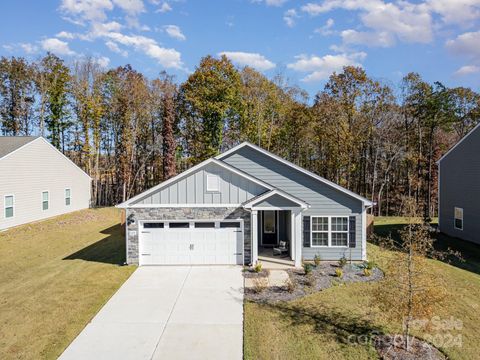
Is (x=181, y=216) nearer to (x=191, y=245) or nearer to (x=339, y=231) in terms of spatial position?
(x=191, y=245)

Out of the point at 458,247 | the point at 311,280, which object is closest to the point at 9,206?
the point at 311,280

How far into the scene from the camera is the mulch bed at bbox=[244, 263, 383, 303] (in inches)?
399

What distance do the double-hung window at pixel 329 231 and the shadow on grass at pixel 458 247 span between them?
2.29 meters

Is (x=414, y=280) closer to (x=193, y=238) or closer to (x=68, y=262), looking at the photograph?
(x=193, y=238)

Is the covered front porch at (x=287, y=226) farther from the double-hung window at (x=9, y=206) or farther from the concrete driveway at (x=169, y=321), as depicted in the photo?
the double-hung window at (x=9, y=206)

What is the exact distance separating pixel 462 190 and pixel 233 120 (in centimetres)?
2026

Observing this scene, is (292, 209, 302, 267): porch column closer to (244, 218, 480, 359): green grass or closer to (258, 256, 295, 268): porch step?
(258, 256, 295, 268): porch step

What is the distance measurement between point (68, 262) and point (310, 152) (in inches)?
1057

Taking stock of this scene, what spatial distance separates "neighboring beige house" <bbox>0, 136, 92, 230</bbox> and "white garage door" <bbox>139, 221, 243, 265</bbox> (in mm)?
11919

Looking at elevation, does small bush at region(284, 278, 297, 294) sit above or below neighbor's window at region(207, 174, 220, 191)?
below

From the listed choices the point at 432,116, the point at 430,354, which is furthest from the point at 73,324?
the point at 432,116

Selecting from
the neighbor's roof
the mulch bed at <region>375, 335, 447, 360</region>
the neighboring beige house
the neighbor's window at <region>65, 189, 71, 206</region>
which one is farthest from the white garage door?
the neighbor's window at <region>65, 189, 71, 206</region>

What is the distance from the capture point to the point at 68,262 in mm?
14070

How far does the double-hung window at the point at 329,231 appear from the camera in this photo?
13.9m
